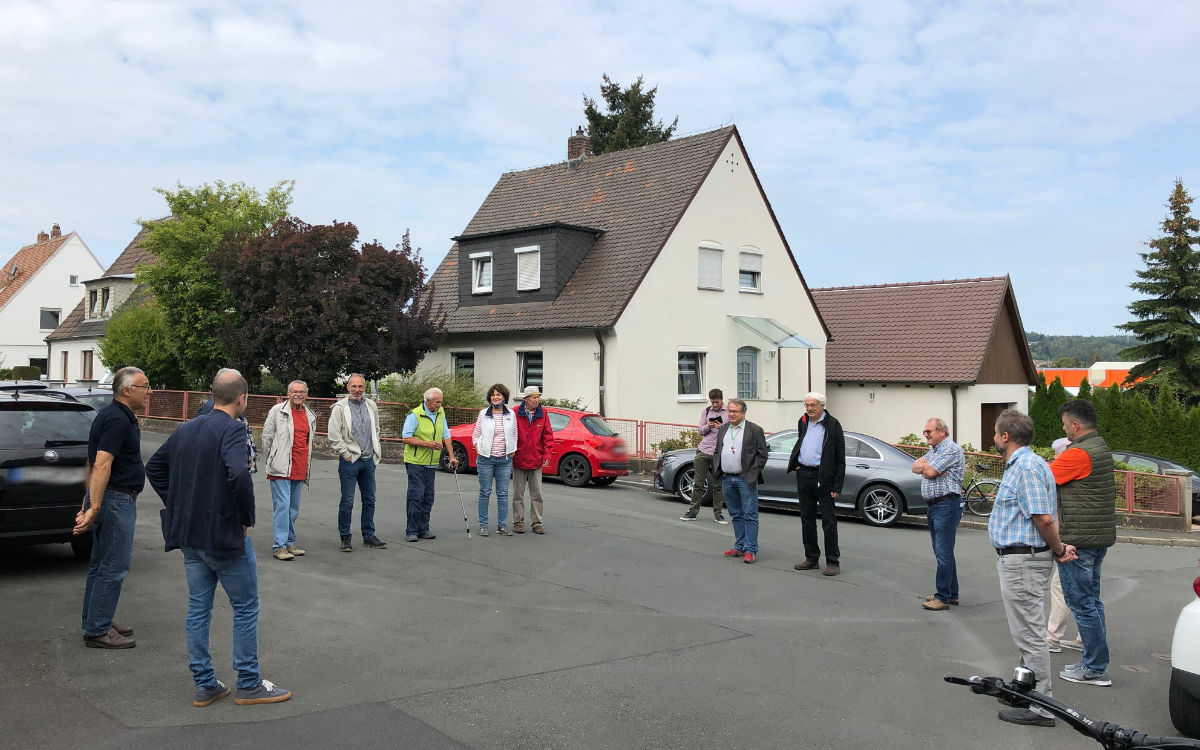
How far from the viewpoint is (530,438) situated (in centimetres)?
1216

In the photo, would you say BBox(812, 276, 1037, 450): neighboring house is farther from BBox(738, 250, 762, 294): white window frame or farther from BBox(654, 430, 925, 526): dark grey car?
BBox(654, 430, 925, 526): dark grey car

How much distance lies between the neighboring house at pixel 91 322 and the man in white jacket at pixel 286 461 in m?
37.6

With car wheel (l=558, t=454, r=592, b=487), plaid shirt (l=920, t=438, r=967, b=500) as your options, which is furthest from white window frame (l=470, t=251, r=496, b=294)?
plaid shirt (l=920, t=438, r=967, b=500)

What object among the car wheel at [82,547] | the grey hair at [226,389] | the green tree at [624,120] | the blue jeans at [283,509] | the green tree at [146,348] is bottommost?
the car wheel at [82,547]

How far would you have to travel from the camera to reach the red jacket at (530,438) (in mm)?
12133

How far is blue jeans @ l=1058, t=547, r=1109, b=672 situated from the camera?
21.5 ft

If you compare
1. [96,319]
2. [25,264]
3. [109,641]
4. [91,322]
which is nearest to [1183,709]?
[109,641]

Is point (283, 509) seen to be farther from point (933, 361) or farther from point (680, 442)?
point (933, 361)

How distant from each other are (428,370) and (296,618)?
2079cm

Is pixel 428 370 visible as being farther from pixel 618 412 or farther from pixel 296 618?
pixel 296 618

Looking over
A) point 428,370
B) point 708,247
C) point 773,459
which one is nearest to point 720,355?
point 708,247

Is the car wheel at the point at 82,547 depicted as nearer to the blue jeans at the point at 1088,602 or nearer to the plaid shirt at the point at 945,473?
the plaid shirt at the point at 945,473

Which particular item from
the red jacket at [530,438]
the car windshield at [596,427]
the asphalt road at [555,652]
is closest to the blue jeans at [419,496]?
the asphalt road at [555,652]

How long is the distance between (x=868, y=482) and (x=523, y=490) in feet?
20.0
